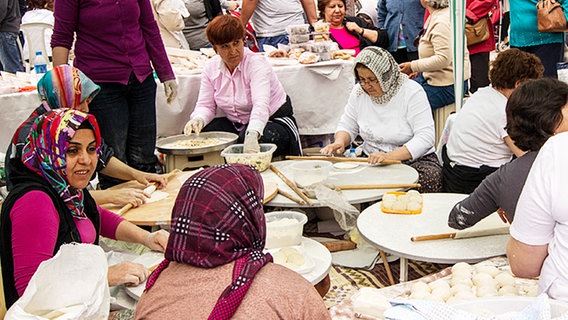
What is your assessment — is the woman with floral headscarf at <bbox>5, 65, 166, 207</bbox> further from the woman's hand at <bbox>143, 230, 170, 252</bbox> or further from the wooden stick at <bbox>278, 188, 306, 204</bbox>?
the wooden stick at <bbox>278, 188, 306, 204</bbox>

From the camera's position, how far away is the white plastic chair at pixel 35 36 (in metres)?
6.16

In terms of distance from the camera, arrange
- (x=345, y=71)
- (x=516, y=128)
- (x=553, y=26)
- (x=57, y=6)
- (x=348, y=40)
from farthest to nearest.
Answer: (x=348, y=40)
(x=345, y=71)
(x=553, y=26)
(x=57, y=6)
(x=516, y=128)

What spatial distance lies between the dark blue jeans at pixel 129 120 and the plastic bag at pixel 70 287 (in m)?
1.82

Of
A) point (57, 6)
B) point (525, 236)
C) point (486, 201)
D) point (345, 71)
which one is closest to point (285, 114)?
point (345, 71)

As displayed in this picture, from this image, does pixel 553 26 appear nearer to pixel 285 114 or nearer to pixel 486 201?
pixel 285 114

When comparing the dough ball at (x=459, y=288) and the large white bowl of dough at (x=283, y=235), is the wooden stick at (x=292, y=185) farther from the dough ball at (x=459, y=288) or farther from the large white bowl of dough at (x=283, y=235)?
the dough ball at (x=459, y=288)

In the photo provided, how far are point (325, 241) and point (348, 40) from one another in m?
3.03

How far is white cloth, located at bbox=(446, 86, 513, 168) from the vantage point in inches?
130

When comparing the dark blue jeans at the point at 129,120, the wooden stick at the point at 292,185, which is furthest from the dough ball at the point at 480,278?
the dark blue jeans at the point at 129,120

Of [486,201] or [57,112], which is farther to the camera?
[486,201]

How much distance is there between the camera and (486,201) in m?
2.40

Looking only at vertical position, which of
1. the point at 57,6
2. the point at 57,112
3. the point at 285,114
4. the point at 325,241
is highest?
the point at 57,6

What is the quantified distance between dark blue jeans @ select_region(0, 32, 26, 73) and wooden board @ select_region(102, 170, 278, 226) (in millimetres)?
3484

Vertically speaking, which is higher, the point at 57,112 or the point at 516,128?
the point at 57,112
